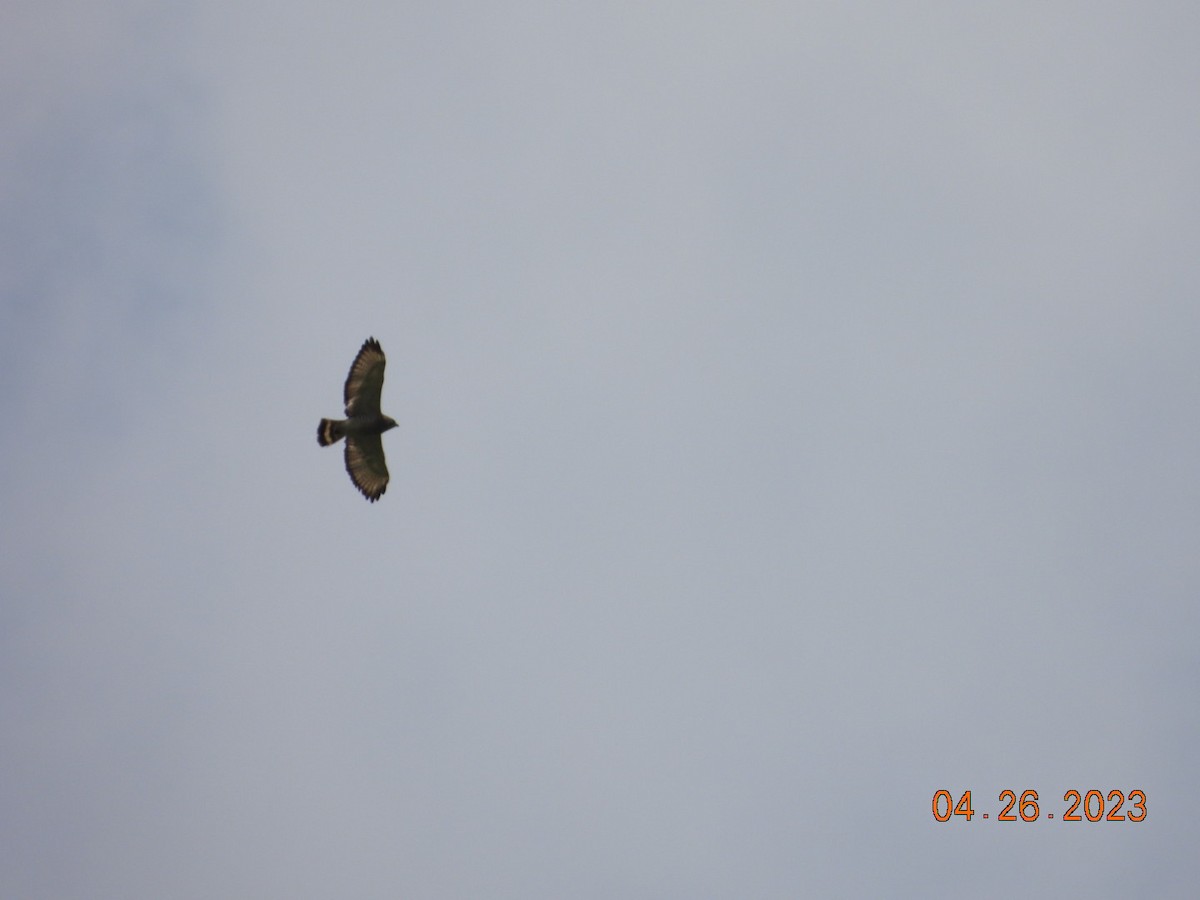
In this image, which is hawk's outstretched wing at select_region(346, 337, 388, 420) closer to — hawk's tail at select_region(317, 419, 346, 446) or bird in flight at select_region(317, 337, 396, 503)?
bird in flight at select_region(317, 337, 396, 503)

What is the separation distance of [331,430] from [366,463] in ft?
5.30

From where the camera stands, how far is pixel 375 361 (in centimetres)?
3062

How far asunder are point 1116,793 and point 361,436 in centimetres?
3165

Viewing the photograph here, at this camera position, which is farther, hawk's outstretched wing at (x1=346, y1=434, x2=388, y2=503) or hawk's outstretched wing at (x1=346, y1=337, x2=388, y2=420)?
hawk's outstretched wing at (x1=346, y1=434, x2=388, y2=503)

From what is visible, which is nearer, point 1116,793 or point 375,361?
point 375,361

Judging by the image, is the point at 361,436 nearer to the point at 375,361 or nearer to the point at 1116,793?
the point at 375,361

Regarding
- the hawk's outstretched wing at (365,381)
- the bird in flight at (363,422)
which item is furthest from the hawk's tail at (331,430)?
the hawk's outstretched wing at (365,381)

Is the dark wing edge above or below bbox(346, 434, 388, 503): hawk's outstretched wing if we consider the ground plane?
above

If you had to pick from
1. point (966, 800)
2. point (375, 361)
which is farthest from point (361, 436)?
point (966, 800)

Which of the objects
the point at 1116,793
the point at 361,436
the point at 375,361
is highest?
the point at 375,361

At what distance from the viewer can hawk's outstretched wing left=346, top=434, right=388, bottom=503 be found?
103 ft

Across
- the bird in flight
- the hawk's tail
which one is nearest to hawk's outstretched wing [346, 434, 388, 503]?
the bird in flight

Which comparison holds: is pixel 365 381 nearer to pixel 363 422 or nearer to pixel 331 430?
pixel 363 422

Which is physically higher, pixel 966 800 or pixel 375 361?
pixel 375 361
